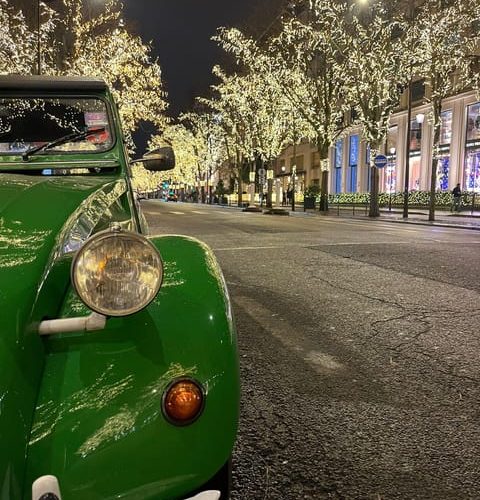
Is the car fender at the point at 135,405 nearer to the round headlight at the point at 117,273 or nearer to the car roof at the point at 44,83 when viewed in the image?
the round headlight at the point at 117,273

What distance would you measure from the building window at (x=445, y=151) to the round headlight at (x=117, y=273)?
1390 inches

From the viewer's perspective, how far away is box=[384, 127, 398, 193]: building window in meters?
40.0

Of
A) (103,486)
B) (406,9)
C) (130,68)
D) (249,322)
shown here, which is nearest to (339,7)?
(406,9)

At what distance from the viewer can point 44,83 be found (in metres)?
3.73

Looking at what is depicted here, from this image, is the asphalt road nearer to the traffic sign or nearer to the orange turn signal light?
the orange turn signal light

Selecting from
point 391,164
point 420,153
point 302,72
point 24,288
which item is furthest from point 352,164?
point 24,288

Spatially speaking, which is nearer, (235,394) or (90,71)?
(235,394)

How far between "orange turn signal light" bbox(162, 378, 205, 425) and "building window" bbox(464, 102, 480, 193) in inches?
1274

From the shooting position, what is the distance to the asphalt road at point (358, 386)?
2422mm

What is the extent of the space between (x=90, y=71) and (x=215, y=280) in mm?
23531

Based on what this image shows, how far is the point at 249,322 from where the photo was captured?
206 inches

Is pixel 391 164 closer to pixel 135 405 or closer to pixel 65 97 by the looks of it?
pixel 65 97

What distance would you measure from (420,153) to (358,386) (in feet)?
119

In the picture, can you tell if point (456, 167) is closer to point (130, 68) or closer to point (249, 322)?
point (130, 68)
